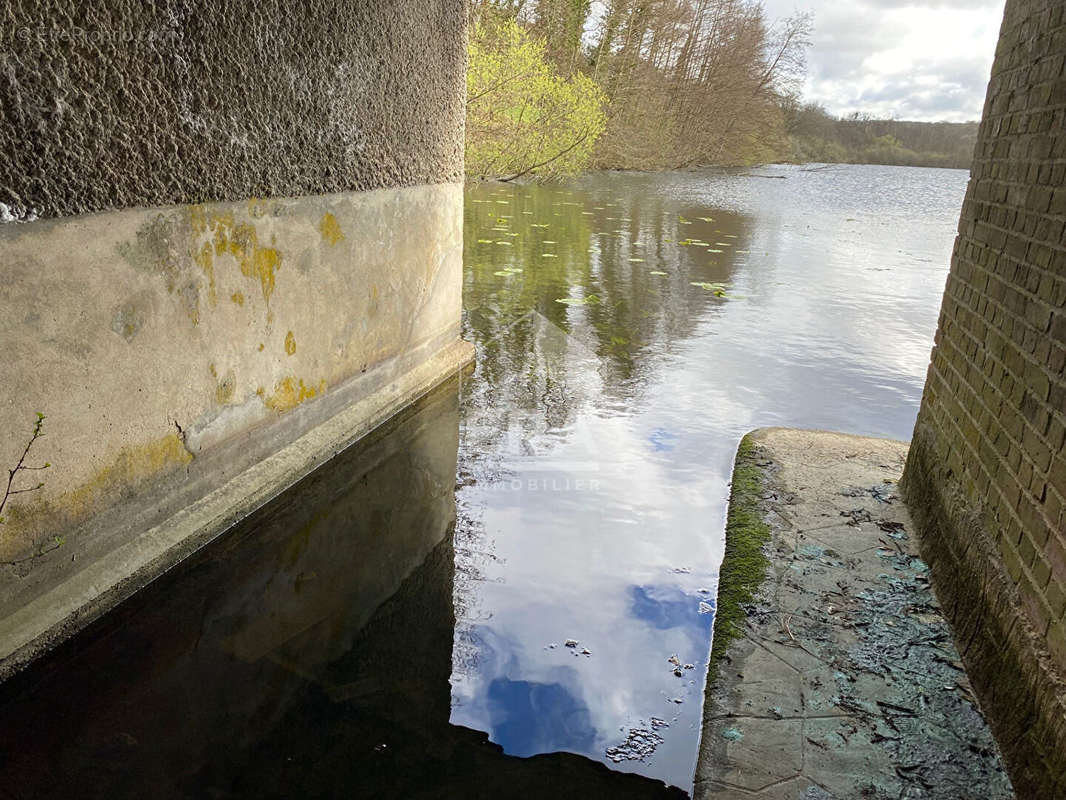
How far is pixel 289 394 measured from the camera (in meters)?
3.77

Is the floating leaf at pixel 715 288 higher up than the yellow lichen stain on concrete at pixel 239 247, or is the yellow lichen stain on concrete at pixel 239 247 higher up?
the yellow lichen stain on concrete at pixel 239 247

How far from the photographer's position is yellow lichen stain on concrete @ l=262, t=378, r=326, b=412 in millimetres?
3656

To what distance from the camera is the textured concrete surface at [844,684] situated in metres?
2.06

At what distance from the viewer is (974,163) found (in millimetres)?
3305

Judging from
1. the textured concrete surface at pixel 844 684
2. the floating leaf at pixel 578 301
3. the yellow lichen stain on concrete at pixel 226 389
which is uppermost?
the yellow lichen stain on concrete at pixel 226 389

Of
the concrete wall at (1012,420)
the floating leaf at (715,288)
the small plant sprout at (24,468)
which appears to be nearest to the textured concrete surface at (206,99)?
the small plant sprout at (24,468)

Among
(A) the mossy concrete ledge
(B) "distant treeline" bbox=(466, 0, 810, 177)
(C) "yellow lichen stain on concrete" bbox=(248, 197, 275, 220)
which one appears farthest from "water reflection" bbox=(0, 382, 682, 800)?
(B) "distant treeline" bbox=(466, 0, 810, 177)

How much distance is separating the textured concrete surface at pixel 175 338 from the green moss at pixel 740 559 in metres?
2.11

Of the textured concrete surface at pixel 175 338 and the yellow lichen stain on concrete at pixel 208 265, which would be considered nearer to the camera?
the textured concrete surface at pixel 175 338

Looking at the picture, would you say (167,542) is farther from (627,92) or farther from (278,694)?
(627,92)

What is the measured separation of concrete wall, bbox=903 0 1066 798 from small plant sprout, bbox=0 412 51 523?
2853 mm

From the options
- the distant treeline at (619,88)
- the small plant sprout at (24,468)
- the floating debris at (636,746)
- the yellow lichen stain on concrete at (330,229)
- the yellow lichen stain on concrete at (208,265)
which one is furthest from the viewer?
the distant treeline at (619,88)

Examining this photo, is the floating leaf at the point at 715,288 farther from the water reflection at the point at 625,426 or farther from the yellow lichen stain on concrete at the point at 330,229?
the yellow lichen stain on concrete at the point at 330,229

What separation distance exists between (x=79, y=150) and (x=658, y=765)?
98.4 inches
